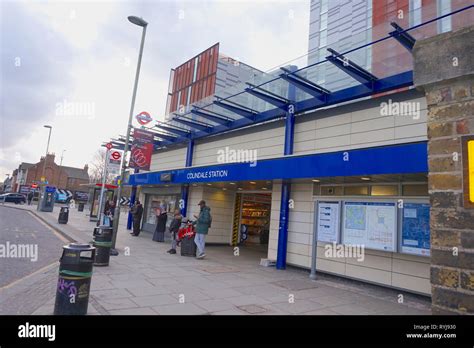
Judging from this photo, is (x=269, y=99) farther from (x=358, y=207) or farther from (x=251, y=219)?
(x=251, y=219)

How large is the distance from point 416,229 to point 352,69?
423 cm

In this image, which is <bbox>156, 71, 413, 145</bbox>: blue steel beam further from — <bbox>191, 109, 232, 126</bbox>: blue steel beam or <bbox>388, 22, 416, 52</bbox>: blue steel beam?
<bbox>388, 22, 416, 52</bbox>: blue steel beam

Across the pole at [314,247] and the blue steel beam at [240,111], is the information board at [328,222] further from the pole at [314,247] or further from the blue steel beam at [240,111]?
the blue steel beam at [240,111]

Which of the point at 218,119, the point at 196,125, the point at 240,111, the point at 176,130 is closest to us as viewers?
the point at 240,111

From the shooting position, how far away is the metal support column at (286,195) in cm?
1045

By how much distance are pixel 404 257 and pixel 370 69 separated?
4938 mm

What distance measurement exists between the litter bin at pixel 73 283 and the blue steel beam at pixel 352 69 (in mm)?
6953

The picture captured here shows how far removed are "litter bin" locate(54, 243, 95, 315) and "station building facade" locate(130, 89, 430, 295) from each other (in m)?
5.95

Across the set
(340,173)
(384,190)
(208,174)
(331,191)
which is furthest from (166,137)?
(384,190)

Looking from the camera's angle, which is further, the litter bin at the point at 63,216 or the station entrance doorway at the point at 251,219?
the litter bin at the point at 63,216

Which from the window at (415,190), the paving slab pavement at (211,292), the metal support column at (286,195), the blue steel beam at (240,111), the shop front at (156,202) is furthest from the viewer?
the shop front at (156,202)

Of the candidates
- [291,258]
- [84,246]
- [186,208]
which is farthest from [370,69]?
[186,208]

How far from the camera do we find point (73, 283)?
184 inches

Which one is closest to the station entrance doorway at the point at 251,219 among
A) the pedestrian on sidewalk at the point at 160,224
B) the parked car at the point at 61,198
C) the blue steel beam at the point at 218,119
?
the pedestrian on sidewalk at the point at 160,224
